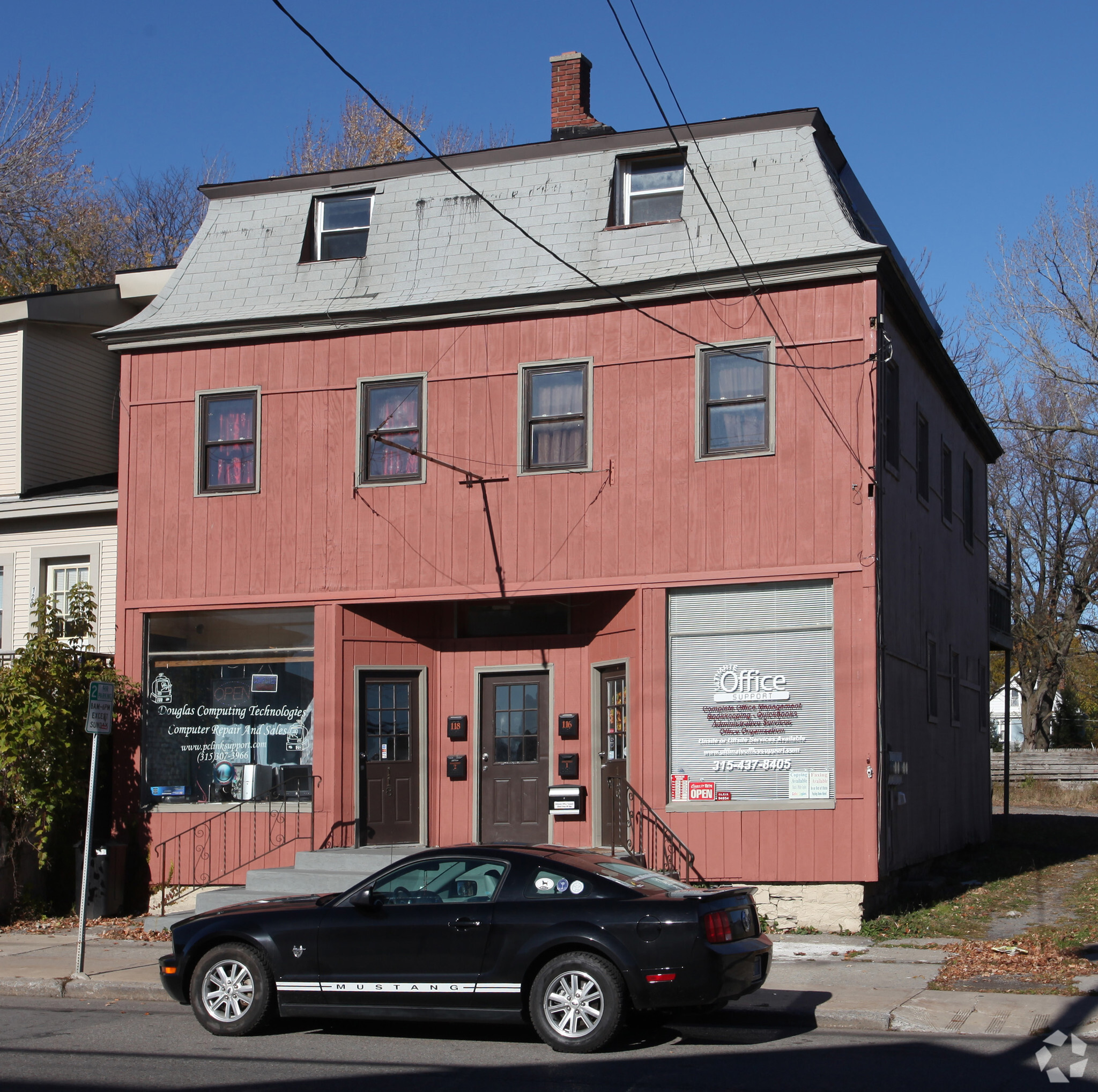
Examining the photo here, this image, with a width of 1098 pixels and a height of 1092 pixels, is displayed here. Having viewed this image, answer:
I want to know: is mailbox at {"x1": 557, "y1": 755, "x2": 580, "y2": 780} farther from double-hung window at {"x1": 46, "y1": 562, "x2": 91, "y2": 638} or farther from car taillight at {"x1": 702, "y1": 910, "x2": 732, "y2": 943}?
double-hung window at {"x1": 46, "y1": 562, "x2": 91, "y2": 638}

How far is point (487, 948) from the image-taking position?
31.0 ft

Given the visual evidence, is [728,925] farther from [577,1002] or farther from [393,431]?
[393,431]

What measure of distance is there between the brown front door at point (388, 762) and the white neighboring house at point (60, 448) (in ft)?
14.7

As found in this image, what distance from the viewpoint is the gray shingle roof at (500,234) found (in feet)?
52.7

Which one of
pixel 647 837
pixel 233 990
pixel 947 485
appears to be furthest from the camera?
pixel 947 485

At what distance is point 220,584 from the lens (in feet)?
56.5

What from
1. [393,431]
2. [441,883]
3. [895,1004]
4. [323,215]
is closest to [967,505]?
[393,431]

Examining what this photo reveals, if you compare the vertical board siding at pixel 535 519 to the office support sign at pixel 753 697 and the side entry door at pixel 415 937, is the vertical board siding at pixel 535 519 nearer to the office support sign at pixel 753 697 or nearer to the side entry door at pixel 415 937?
the office support sign at pixel 753 697

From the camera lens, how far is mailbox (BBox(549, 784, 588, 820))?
53.0 ft

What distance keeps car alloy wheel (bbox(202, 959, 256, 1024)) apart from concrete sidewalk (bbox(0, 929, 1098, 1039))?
231 centimetres

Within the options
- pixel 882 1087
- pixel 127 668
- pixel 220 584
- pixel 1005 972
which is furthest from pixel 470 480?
pixel 882 1087

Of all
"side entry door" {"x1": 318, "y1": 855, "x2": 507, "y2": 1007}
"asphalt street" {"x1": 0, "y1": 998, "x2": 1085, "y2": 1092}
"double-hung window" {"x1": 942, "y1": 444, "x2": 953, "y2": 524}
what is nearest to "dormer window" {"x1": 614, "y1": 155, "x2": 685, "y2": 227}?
"double-hung window" {"x1": 942, "y1": 444, "x2": 953, "y2": 524}

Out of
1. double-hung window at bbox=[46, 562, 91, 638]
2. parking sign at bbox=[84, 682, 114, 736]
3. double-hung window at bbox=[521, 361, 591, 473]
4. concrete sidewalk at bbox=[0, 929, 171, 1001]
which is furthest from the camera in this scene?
double-hung window at bbox=[46, 562, 91, 638]

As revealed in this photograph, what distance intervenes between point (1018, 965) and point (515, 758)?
6.79 m
